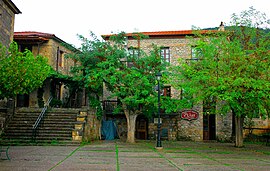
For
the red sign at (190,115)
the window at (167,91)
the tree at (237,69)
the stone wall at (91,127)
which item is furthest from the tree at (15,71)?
the red sign at (190,115)

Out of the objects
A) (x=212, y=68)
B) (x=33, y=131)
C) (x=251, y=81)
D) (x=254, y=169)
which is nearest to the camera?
(x=254, y=169)

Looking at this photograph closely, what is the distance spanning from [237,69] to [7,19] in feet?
44.9

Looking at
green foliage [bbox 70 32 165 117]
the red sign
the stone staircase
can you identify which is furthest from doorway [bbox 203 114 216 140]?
the stone staircase

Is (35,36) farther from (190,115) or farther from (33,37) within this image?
(190,115)

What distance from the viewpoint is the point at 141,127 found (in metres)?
24.0

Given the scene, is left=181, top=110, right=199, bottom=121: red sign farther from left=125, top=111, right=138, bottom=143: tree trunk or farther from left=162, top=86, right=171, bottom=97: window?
left=125, top=111, right=138, bottom=143: tree trunk

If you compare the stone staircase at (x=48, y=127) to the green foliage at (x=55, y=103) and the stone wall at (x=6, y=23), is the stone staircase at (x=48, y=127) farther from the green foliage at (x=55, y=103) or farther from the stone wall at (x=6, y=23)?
→ the stone wall at (x=6, y=23)

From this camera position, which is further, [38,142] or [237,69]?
[38,142]

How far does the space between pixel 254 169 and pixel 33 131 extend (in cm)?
1158

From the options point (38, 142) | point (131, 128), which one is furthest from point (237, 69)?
point (38, 142)

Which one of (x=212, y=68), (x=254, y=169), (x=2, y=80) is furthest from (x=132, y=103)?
(x=254, y=169)

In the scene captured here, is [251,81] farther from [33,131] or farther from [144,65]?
[33,131]

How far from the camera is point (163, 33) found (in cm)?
2355

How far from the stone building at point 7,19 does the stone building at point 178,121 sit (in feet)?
26.4
